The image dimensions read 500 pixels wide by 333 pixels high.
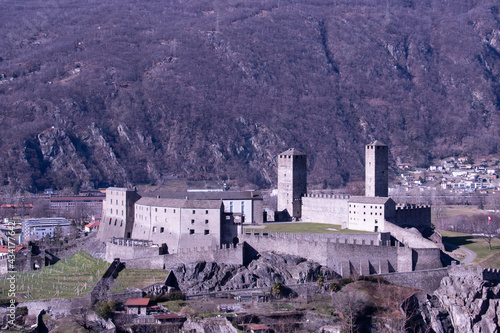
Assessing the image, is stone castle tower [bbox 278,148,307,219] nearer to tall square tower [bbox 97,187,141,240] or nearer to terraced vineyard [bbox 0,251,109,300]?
tall square tower [bbox 97,187,141,240]

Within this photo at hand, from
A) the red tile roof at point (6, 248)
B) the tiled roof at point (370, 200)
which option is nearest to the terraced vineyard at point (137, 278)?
→ the red tile roof at point (6, 248)

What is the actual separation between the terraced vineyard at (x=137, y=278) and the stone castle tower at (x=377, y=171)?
83.4ft

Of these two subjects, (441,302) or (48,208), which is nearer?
(441,302)

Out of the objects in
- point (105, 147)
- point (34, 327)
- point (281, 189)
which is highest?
point (105, 147)

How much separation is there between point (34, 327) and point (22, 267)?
1947cm

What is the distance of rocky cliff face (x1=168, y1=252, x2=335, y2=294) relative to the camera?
2517 inches

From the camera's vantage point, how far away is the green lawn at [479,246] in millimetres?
68669

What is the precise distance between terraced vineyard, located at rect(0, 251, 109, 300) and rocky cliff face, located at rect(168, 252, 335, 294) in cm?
812

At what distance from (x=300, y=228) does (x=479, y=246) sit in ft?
62.2

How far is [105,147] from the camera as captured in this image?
179750 mm

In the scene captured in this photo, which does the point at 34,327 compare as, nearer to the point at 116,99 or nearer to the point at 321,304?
the point at 321,304

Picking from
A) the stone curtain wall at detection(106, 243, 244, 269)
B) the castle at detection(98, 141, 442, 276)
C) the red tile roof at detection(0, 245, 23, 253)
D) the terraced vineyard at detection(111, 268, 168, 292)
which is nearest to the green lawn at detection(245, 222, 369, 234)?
the castle at detection(98, 141, 442, 276)

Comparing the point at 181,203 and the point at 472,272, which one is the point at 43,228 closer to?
the point at 181,203

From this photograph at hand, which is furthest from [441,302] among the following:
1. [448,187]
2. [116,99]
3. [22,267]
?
[116,99]
